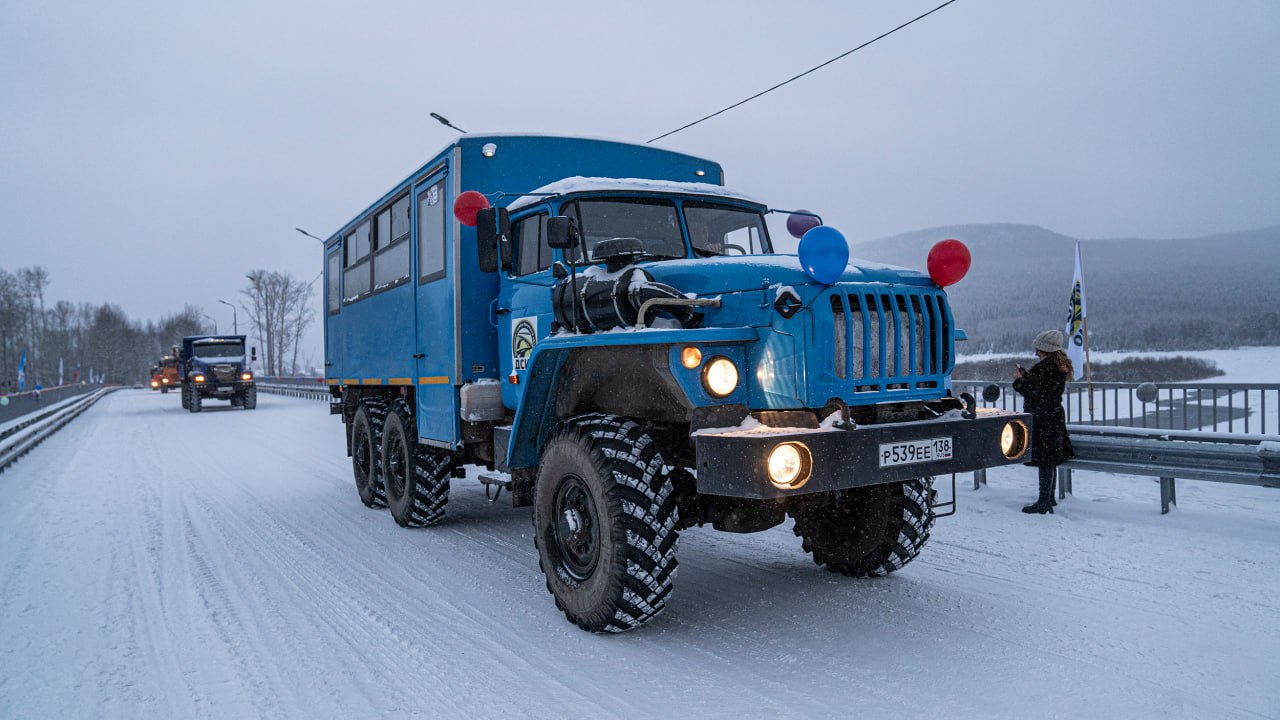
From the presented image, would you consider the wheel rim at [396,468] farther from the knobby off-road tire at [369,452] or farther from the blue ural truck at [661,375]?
the blue ural truck at [661,375]

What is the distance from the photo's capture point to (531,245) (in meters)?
5.49

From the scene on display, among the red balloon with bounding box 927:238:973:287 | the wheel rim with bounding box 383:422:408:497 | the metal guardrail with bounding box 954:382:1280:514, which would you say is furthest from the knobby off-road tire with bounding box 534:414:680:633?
the metal guardrail with bounding box 954:382:1280:514

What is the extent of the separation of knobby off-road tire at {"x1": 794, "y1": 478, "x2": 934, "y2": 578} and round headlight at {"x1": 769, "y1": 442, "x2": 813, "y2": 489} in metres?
1.11

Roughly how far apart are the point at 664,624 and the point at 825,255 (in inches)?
87.0

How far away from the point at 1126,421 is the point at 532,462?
10.2 m

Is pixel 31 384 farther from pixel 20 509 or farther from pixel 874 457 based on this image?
pixel 874 457

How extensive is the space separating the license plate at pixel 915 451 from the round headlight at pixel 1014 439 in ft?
1.61

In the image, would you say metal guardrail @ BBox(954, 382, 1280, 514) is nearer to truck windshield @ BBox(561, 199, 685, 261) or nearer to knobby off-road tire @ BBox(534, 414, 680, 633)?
truck windshield @ BBox(561, 199, 685, 261)

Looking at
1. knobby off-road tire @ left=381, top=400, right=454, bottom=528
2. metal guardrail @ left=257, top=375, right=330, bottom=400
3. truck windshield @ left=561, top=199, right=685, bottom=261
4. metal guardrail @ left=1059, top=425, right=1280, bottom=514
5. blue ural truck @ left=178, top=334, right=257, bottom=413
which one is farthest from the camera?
metal guardrail @ left=257, top=375, right=330, bottom=400

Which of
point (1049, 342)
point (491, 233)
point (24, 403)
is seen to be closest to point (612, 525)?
point (491, 233)

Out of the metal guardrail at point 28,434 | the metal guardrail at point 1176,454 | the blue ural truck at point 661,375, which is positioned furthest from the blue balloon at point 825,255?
the metal guardrail at point 28,434

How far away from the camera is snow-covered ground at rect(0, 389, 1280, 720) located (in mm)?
3369

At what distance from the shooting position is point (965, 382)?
34.0 feet

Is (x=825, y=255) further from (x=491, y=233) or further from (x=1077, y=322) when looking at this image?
(x=1077, y=322)
